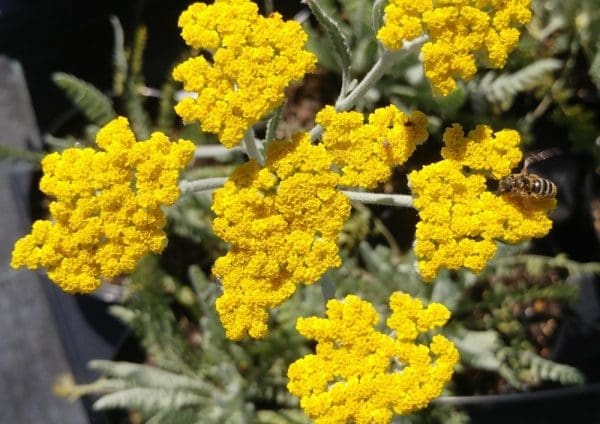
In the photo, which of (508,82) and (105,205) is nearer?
(105,205)

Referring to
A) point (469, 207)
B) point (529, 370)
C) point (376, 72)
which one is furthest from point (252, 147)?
point (529, 370)

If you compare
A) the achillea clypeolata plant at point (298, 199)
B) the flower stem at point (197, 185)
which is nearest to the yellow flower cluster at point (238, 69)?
the achillea clypeolata plant at point (298, 199)

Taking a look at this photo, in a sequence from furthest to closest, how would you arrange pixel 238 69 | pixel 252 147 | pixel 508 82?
pixel 508 82 < pixel 252 147 < pixel 238 69

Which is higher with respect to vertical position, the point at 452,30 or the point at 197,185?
the point at 452,30

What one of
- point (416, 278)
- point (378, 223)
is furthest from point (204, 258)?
point (416, 278)

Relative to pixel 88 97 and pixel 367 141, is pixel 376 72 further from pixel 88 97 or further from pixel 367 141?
pixel 88 97

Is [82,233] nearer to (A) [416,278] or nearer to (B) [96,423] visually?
(A) [416,278]

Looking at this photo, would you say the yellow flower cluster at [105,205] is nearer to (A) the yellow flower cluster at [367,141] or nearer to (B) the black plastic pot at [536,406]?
(A) the yellow flower cluster at [367,141]
